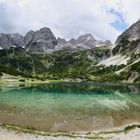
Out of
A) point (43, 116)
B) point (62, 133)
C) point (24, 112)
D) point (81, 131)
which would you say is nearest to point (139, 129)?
point (81, 131)

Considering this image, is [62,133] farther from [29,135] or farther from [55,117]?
[55,117]

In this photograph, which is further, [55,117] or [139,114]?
[139,114]

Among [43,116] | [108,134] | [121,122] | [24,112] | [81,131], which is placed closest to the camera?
[108,134]

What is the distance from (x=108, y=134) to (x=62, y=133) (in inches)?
239

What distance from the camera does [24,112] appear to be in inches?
2206

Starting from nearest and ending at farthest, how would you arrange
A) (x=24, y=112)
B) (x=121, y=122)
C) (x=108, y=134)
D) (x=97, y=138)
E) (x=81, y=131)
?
(x=97, y=138), (x=108, y=134), (x=81, y=131), (x=121, y=122), (x=24, y=112)

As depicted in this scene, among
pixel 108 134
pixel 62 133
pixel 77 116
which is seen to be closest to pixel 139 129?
pixel 108 134

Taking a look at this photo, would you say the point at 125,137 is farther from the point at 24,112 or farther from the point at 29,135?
the point at 24,112

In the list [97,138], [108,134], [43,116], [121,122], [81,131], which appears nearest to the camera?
[97,138]

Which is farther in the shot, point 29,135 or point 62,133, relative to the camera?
point 62,133

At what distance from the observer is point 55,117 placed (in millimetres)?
51250

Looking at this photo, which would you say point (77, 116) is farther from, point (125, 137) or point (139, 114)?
point (125, 137)

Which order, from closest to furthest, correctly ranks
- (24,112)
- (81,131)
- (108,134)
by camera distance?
1. (108,134)
2. (81,131)
3. (24,112)

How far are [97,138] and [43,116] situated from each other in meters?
18.7
